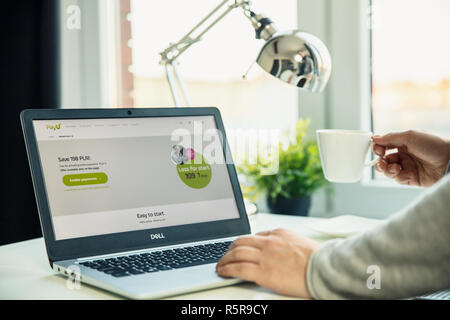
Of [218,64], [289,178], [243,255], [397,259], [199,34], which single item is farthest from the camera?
[218,64]

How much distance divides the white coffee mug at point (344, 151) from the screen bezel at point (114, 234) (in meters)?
0.19

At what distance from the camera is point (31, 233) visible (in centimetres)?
172

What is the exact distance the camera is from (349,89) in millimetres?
1623

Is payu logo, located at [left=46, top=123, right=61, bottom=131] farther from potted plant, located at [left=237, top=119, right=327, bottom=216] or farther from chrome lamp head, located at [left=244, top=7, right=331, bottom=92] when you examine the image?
potted plant, located at [left=237, top=119, right=327, bottom=216]

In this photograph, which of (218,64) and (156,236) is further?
(218,64)

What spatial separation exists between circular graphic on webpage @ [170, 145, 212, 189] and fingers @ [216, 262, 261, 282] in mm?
309

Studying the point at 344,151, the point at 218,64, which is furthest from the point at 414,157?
the point at 218,64

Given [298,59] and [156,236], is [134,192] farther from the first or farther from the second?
[298,59]

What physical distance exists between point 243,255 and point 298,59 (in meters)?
0.49

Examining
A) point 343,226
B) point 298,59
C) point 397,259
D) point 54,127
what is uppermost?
point 298,59

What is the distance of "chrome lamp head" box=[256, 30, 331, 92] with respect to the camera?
1073 mm

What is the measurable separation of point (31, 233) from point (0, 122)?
1.20 feet

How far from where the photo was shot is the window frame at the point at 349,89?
158 centimetres
